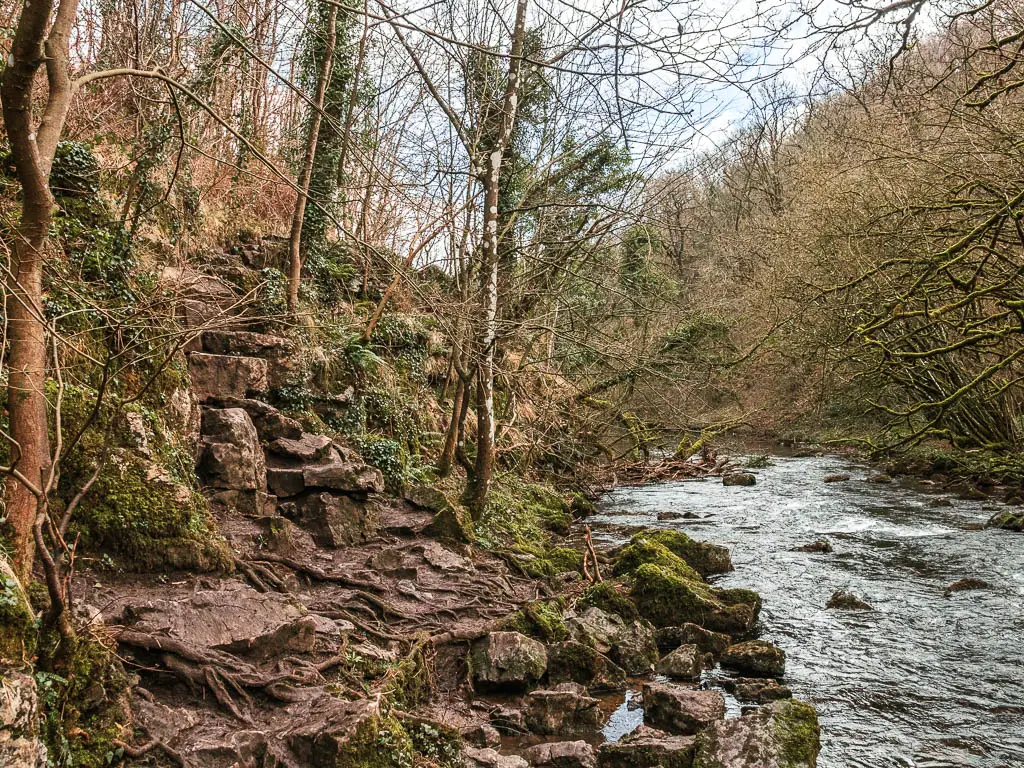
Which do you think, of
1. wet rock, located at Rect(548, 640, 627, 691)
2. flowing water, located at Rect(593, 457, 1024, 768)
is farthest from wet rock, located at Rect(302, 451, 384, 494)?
flowing water, located at Rect(593, 457, 1024, 768)

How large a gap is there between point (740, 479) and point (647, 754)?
15.1 metres

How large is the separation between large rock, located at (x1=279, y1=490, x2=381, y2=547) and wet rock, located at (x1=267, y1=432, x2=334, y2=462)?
50cm

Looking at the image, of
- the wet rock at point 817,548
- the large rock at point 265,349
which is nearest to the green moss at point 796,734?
the wet rock at point 817,548

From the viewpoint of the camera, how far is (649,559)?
10.6 m

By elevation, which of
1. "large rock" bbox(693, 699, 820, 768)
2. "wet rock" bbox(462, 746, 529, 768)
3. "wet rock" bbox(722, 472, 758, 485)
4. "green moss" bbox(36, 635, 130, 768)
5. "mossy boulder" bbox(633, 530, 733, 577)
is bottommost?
"wet rock" bbox(462, 746, 529, 768)

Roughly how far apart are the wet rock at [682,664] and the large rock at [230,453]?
15.8 ft

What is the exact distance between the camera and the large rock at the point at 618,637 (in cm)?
802

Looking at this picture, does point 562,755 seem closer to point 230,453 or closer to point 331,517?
point 331,517

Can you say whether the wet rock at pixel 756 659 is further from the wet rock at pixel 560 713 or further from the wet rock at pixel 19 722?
the wet rock at pixel 19 722

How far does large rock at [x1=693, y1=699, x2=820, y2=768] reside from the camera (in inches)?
220

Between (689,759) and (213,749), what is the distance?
339 centimetres

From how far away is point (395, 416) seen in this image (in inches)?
522

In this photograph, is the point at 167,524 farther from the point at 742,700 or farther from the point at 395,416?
the point at 395,416

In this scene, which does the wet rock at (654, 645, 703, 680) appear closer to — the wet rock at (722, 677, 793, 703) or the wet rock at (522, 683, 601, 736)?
the wet rock at (722, 677, 793, 703)
